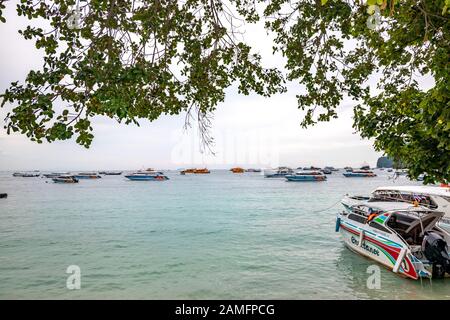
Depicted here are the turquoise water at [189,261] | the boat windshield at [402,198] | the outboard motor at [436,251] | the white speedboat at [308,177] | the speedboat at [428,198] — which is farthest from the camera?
the white speedboat at [308,177]

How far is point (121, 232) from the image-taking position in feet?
78.1

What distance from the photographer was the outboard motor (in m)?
10.6

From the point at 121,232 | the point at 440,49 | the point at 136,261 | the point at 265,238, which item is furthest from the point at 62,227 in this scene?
the point at 440,49

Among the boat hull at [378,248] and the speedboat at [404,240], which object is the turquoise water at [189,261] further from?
the speedboat at [404,240]

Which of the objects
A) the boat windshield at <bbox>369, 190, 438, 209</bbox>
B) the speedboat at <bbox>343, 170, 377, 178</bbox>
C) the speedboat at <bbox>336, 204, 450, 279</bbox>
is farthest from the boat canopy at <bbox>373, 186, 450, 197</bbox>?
the speedboat at <bbox>343, 170, 377, 178</bbox>

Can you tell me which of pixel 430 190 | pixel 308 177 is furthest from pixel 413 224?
pixel 308 177

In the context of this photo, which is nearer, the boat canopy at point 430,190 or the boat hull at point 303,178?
the boat canopy at point 430,190

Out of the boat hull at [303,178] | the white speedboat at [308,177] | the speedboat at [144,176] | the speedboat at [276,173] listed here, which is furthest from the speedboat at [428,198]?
the speedboat at [276,173]

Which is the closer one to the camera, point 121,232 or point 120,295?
point 120,295

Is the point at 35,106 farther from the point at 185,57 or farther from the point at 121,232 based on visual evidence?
the point at 121,232

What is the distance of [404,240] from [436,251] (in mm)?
1054

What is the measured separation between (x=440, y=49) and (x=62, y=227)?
92.6ft

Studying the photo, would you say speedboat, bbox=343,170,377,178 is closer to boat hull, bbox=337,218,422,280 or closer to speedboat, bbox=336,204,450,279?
boat hull, bbox=337,218,422,280

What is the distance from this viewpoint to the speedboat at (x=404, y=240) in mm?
10898
